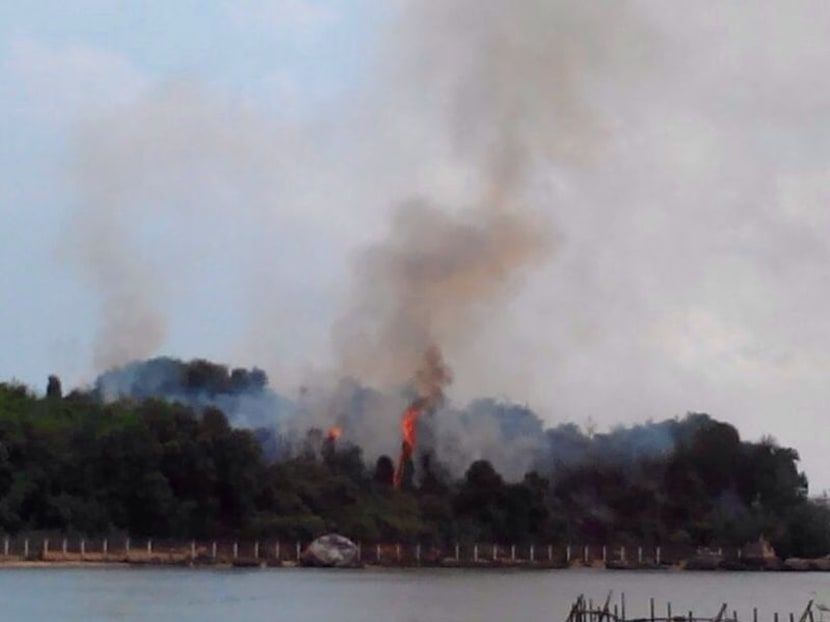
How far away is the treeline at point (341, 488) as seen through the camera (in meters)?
95.3

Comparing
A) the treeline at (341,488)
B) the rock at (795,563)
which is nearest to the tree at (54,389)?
the treeline at (341,488)

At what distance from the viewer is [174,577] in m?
86.5

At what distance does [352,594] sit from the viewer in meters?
79.1

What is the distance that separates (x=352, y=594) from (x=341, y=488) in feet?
104

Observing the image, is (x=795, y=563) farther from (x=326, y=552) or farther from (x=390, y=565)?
(x=326, y=552)

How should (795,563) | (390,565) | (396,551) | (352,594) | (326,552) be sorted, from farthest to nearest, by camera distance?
1. (795,563)
2. (390,565)
3. (396,551)
4. (326,552)
5. (352,594)

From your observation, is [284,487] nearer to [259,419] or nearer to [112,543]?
[112,543]

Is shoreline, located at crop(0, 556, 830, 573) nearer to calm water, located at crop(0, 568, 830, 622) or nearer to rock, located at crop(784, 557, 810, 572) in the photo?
rock, located at crop(784, 557, 810, 572)

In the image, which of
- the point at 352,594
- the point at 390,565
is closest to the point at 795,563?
the point at 390,565

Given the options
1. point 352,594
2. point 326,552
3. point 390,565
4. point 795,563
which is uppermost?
point 326,552

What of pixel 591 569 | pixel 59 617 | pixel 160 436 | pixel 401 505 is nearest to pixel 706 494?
pixel 591 569

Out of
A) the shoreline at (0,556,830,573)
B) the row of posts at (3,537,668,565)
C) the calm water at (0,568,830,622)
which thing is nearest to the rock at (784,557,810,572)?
the shoreline at (0,556,830,573)

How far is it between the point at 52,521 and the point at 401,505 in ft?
91.9

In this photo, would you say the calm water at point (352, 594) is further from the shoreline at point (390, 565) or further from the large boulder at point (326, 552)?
the large boulder at point (326, 552)
